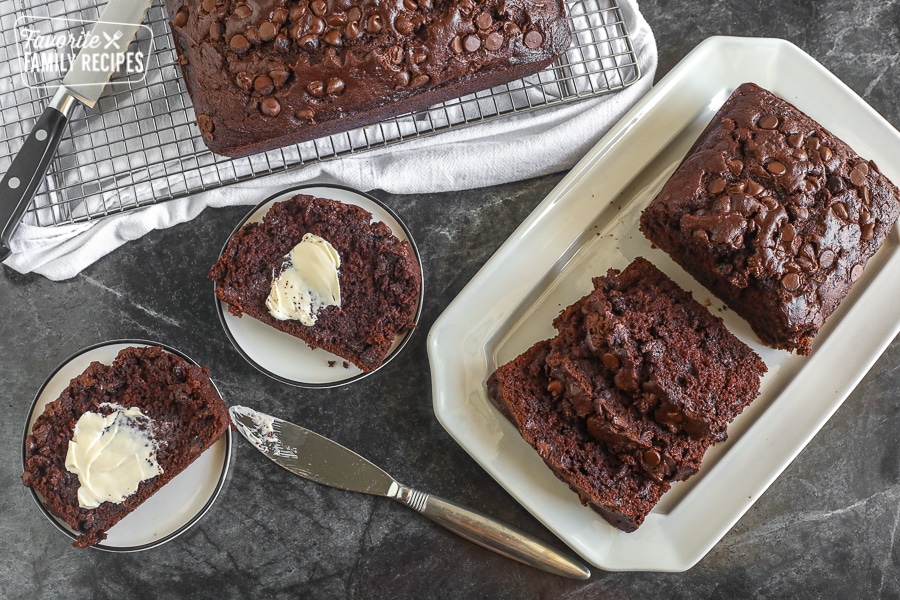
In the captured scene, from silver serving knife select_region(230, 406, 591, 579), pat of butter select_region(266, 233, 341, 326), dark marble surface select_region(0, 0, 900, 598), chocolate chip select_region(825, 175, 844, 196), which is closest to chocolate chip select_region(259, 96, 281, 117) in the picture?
pat of butter select_region(266, 233, 341, 326)

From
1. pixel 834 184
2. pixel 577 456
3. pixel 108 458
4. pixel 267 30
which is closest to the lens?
pixel 267 30

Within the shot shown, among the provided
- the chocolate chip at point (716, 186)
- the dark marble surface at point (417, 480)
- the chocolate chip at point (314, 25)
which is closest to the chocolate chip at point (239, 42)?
the chocolate chip at point (314, 25)

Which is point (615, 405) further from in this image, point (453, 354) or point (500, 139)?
point (500, 139)

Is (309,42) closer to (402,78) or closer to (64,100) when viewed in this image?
(402,78)

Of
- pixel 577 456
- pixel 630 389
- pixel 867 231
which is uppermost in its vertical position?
pixel 867 231

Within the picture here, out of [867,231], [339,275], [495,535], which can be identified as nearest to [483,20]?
[339,275]

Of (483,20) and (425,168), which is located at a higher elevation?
(483,20)

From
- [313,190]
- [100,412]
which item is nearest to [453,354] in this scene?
[313,190]

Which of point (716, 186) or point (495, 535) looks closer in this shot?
point (716, 186)
